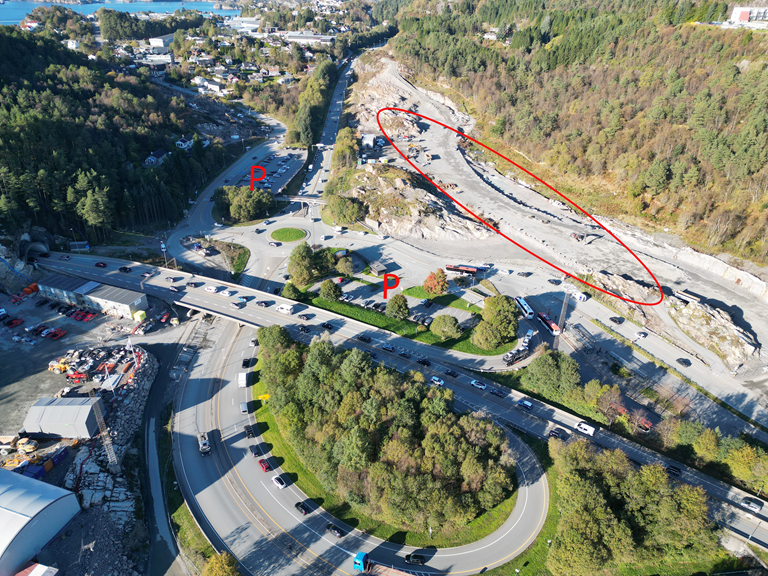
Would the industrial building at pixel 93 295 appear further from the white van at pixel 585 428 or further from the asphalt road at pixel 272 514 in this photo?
the white van at pixel 585 428

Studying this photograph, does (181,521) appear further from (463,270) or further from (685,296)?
(685,296)

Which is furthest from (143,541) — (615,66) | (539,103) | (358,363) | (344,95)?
(344,95)

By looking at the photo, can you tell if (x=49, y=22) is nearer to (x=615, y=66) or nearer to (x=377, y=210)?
(x=377, y=210)

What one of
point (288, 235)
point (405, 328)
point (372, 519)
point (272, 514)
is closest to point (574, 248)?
point (405, 328)

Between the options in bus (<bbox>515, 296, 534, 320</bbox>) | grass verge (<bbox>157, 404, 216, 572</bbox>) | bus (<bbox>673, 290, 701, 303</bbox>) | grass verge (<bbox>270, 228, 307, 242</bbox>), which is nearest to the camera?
grass verge (<bbox>157, 404, 216, 572</bbox>)

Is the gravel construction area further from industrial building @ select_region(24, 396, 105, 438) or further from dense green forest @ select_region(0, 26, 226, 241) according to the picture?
industrial building @ select_region(24, 396, 105, 438)

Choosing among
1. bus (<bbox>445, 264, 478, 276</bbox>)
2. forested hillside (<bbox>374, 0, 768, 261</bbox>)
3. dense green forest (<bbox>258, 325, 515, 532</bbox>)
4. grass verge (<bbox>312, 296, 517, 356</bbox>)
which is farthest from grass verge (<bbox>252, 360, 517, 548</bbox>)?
forested hillside (<bbox>374, 0, 768, 261</bbox>)
